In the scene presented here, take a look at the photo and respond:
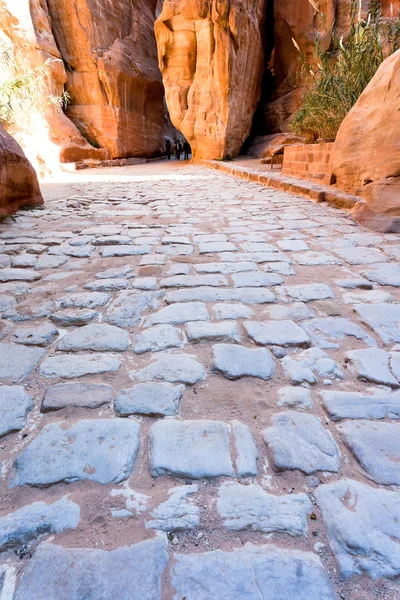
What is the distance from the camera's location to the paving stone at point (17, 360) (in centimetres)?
123

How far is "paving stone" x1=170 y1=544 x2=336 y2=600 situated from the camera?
0.62 meters

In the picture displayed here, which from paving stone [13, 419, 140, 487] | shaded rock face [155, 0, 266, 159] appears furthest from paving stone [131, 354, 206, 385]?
shaded rock face [155, 0, 266, 159]

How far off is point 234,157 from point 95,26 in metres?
7.51

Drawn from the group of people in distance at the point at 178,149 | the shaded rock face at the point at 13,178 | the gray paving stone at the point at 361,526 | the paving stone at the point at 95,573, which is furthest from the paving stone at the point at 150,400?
the group of people in distance at the point at 178,149

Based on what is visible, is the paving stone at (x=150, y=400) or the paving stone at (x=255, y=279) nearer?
the paving stone at (x=150, y=400)

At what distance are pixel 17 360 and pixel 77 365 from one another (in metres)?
0.25

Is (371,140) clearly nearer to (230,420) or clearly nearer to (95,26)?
(230,420)

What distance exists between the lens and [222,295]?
1.86 metres

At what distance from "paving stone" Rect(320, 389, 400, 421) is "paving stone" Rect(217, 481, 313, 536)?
1.11 feet

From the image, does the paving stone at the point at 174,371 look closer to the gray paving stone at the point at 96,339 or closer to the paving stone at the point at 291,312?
the gray paving stone at the point at 96,339

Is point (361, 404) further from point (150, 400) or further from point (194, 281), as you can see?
point (194, 281)

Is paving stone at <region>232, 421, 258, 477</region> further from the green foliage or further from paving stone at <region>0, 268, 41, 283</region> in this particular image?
the green foliage

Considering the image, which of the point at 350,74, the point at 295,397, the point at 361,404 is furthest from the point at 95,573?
the point at 350,74

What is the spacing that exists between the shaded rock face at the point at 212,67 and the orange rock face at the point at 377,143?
29.5ft
